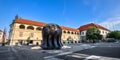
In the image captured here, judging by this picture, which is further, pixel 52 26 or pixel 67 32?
pixel 67 32

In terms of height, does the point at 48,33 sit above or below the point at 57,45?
above

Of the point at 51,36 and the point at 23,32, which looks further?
the point at 23,32

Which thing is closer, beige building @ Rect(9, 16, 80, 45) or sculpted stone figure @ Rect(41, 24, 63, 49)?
sculpted stone figure @ Rect(41, 24, 63, 49)

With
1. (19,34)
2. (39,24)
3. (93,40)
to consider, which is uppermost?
(39,24)

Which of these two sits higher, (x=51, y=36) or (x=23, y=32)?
(x=23, y=32)

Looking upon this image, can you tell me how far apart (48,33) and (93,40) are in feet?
135

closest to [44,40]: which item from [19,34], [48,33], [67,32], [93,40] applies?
[48,33]

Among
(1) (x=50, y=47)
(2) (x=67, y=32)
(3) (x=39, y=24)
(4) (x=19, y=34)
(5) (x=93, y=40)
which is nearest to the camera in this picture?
(1) (x=50, y=47)

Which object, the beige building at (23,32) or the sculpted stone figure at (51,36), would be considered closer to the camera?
the sculpted stone figure at (51,36)

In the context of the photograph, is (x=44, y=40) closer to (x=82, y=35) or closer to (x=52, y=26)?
(x=52, y=26)

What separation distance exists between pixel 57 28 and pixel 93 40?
4023 cm

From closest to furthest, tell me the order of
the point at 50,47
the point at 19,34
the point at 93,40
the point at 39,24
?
the point at 50,47 < the point at 19,34 < the point at 93,40 < the point at 39,24

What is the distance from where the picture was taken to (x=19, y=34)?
172ft

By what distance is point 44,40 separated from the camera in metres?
19.4
